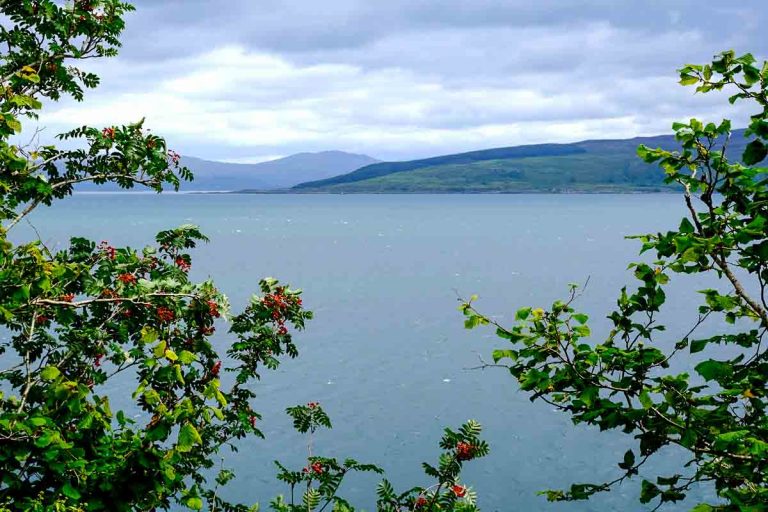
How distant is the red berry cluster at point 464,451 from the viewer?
11.0 meters

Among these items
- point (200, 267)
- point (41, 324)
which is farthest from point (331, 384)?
point (200, 267)

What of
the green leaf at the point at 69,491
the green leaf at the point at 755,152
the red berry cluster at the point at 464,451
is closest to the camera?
the green leaf at the point at 69,491

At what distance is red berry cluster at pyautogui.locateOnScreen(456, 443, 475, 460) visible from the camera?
11.0 metres

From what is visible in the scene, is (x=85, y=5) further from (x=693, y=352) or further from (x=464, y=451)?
A: (x=693, y=352)

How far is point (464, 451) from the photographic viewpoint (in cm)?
1098

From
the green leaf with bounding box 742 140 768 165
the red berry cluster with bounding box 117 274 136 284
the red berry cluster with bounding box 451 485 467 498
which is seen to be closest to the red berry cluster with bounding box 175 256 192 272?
the red berry cluster with bounding box 117 274 136 284

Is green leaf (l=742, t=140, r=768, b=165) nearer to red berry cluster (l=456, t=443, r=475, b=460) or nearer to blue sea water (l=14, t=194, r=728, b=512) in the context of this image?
red berry cluster (l=456, t=443, r=475, b=460)

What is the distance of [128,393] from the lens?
33.1 metres

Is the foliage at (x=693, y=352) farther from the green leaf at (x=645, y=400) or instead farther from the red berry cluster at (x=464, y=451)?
the red berry cluster at (x=464, y=451)

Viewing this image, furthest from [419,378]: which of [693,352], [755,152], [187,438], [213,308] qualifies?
[187,438]

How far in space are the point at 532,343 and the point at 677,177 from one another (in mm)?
2937

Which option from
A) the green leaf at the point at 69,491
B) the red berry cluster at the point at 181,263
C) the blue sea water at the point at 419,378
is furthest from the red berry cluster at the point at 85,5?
the green leaf at the point at 69,491

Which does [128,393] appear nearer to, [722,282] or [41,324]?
[41,324]

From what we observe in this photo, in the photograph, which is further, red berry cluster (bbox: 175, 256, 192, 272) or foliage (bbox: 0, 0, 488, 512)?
red berry cluster (bbox: 175, 256, 192, 272)
